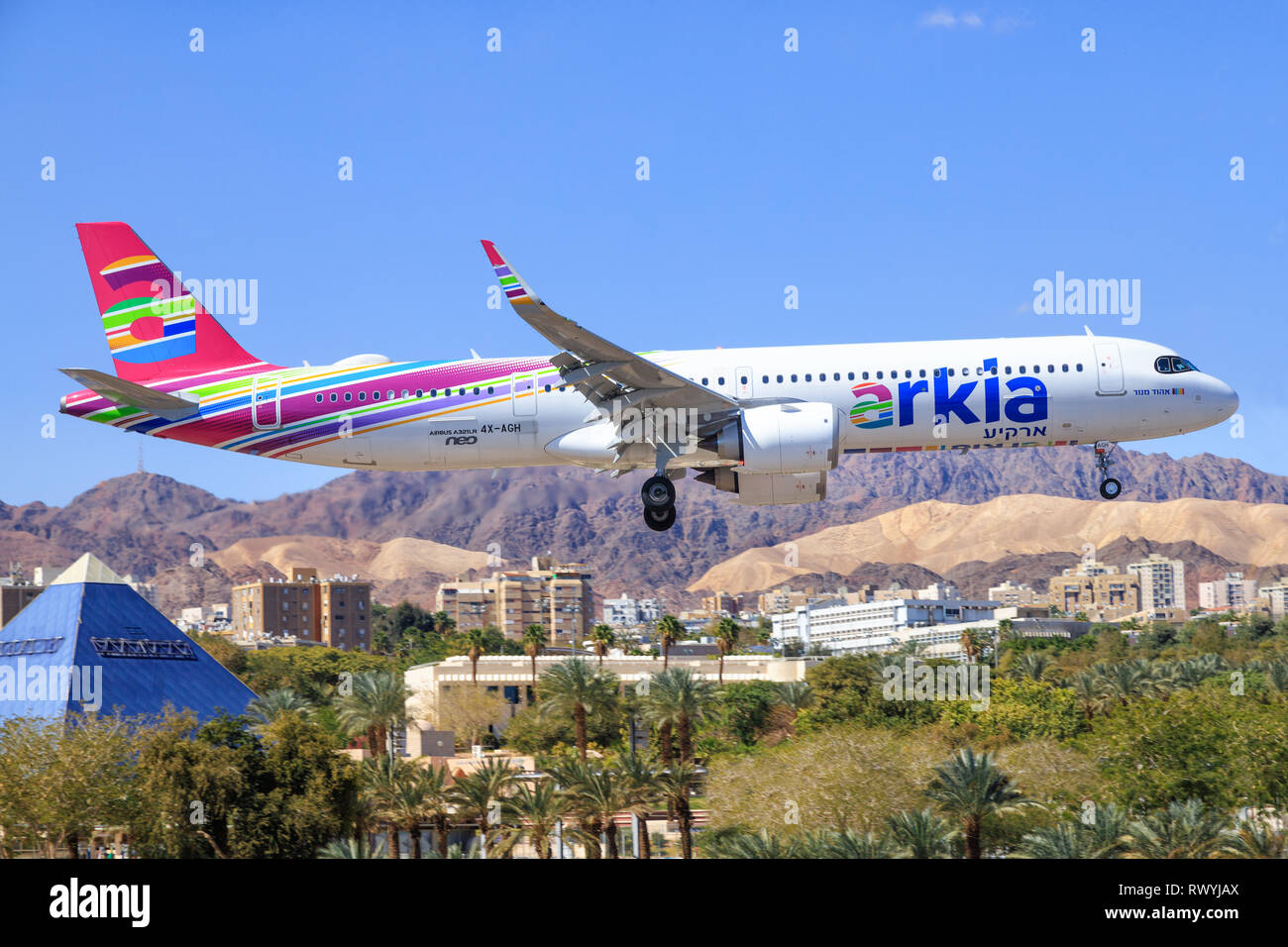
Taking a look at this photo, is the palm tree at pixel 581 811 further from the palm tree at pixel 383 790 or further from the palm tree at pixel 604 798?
the palm tree at pixel 383 790

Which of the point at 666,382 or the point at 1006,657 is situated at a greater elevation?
the point at 666,382

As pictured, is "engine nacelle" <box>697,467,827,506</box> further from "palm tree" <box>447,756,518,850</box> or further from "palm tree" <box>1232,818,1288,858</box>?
"palm tree" <box>447,756,518,850</box>

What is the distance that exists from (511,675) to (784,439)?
4266 inches

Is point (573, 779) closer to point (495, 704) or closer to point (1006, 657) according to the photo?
point (495, 704)

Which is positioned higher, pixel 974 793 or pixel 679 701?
A: pixel 679 701

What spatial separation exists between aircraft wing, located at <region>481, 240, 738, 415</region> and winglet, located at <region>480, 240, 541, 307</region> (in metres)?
0.36

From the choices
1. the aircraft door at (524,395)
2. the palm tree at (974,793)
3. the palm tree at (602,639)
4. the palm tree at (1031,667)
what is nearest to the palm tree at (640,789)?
the palm tree at (974,793)

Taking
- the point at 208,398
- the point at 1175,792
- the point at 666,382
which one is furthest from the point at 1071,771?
the point at 208,398

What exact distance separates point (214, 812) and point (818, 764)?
95.7 ft

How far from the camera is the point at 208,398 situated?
37000 mm

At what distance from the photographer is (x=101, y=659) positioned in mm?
100312

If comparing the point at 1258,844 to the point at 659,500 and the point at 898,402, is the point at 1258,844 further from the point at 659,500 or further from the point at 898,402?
the point at 659,500

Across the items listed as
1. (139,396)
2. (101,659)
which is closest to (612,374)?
(139,396)

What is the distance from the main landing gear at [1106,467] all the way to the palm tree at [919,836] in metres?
16.3
